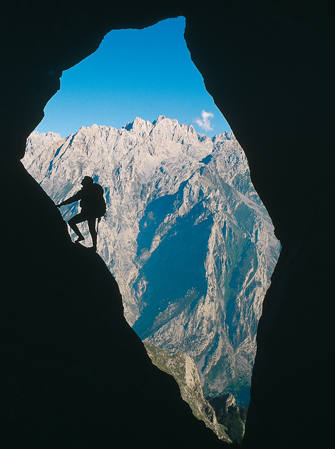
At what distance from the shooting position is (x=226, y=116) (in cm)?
2697

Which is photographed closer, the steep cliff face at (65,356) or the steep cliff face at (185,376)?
the steep cliff face at (65,356)

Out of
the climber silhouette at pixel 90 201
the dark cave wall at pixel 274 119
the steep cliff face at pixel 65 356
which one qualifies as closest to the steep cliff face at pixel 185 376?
the steep cliff face at pixel 65 356

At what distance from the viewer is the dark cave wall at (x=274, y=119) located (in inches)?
438

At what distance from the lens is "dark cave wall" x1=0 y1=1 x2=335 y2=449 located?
1113cm

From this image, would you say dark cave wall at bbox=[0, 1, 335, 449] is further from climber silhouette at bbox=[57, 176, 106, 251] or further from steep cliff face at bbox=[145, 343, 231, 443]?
steep cliff face at bbox=[145, 343, 231, 443]

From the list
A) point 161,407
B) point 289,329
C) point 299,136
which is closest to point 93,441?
point 161,407

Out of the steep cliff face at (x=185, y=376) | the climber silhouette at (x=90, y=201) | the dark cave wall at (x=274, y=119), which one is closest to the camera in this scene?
the dark cave wall at (x=274, y=119)

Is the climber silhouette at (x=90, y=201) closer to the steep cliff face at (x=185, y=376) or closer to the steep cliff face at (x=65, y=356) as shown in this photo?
the steep cliff face at (x=65, y=356)

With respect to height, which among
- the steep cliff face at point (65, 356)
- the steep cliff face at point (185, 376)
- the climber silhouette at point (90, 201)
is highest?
the climber silhouette at point (90, 201)

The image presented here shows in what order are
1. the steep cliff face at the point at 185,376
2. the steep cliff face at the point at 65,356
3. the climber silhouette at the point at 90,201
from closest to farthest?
the steep cliff face at the point at 65,356 < the climber silhouette at the point at 90,201 < the steep cliff face at the point at 185,376

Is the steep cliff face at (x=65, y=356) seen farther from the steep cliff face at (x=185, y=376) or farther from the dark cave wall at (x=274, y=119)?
the steep cliff face at (x=185, y=376)

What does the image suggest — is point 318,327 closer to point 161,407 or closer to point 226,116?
point 161,407

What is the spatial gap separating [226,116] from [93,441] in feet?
86.8

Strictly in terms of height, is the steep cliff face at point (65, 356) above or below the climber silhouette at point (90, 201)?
below
